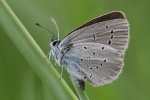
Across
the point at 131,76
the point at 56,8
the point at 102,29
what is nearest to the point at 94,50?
→ the point at 102,29

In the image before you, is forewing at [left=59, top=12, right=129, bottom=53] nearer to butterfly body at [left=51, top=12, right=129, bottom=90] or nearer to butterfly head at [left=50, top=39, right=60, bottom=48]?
butterfly body at [left=51, top=12, right=129, bottom=90]

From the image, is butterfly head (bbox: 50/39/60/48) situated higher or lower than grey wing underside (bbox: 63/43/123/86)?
higher

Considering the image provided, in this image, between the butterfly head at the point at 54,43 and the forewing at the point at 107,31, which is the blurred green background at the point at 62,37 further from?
the forewing at the point at 107,31

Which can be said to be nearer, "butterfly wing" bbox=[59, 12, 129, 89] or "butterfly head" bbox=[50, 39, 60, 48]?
"butterfly wing" bbox=[59, 12, 129, 89]

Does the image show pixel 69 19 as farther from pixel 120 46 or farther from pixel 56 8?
pixel 120 46

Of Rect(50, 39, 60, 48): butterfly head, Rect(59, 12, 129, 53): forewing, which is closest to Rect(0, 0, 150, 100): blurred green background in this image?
Rect(50, 39, 60, 48): butterfly head

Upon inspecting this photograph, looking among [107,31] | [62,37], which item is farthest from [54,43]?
[107,31]

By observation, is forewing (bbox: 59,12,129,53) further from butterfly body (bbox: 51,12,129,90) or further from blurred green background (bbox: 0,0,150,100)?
blurred green background (bbox: 0,0,150,100)

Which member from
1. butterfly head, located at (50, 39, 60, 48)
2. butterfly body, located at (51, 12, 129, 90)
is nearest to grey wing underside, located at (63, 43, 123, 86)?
butterfly body, located at (51, 12, 129, 90)

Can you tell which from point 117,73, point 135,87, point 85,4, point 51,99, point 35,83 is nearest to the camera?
point 51,99
